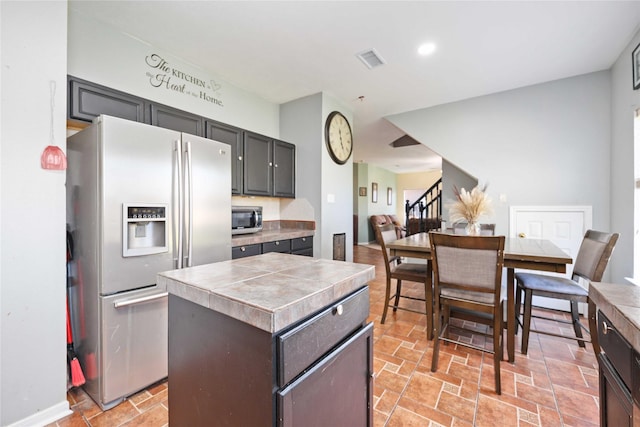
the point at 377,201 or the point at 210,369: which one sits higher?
the point at 377,201

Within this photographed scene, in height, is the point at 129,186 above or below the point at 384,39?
below

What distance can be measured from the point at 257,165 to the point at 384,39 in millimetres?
1870

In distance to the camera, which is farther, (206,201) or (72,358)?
(206,201)

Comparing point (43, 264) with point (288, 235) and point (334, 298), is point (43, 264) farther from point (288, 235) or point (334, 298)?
point (288, 235)

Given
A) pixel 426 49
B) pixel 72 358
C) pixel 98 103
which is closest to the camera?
pixel 72 358

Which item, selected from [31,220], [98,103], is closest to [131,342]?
[31,220]

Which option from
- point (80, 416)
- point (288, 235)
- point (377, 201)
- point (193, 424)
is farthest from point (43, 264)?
point (377, 201)

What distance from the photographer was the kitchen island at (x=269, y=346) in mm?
715

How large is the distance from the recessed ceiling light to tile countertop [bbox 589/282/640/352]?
2.42 m

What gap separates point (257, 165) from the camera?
3209 millimetres

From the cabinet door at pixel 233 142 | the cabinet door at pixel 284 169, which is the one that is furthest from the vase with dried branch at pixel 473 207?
the cabinet door at pixel 233 142

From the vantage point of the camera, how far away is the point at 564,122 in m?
3.09

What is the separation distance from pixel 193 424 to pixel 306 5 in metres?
2.57

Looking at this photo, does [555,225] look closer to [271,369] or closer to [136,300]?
[271,369]
